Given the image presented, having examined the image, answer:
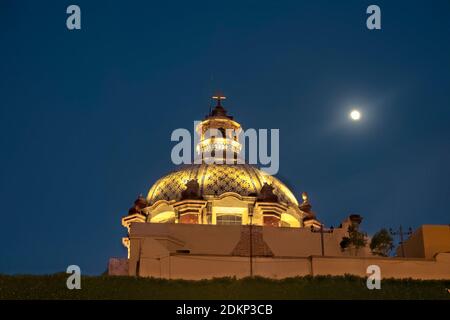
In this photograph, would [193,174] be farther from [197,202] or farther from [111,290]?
[111,290]

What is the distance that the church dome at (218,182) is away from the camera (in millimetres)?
48375

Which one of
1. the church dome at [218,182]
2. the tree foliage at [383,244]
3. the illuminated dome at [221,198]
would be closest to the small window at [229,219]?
the illuminated dome at [221,198]

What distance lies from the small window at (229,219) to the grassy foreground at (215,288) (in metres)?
11.8

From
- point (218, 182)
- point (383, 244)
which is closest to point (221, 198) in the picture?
point (218, 182)

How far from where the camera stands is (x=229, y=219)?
4812cm

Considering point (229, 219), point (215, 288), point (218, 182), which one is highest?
point (218, 182)

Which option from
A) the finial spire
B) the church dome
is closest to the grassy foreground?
the church dome

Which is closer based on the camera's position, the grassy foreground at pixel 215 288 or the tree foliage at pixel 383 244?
the grassy foreground at pixel 215 288

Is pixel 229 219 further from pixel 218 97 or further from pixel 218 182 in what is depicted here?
pixel 218 97

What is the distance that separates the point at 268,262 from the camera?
128ft

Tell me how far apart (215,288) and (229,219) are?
1402 centimetres

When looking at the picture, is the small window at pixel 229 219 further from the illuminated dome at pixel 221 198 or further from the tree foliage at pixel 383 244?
the tree foliage at pixel 383 244
